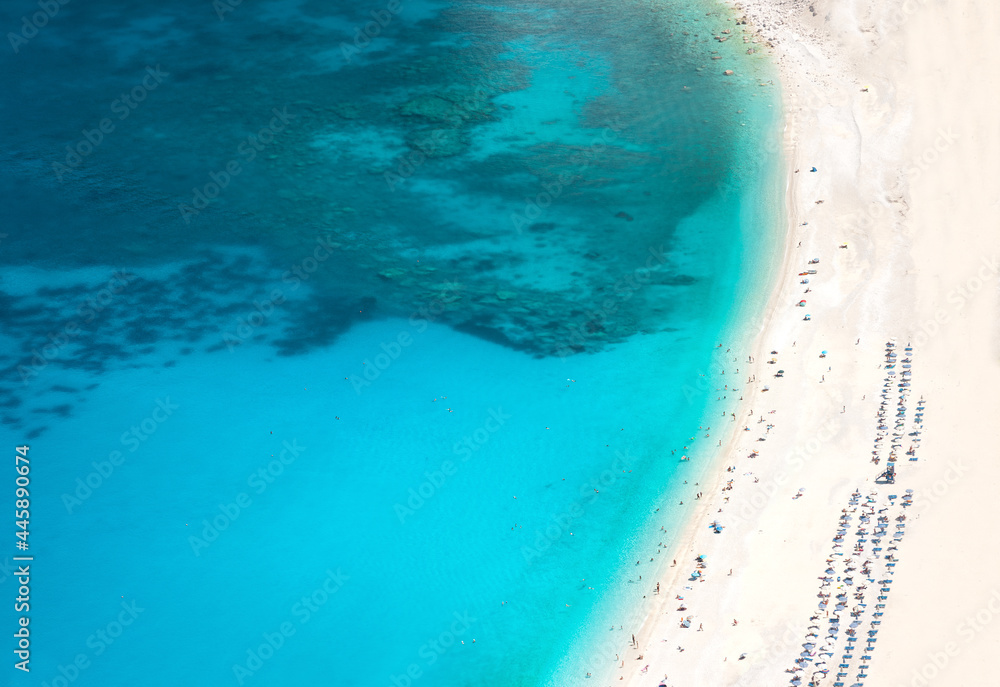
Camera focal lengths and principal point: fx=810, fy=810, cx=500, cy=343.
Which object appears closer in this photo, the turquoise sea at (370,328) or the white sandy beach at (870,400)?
the white sandy beach at (870,400)

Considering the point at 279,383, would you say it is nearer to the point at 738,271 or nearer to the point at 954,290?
the point at 738,271

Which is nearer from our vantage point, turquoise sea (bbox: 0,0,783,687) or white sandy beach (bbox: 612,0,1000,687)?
white sandy beach (bbox: 612,0,1000,687)

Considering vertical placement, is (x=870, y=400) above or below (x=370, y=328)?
above

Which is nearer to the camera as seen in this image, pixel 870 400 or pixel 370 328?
pixel 870 400

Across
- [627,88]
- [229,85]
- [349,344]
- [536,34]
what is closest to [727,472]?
[349,344]
